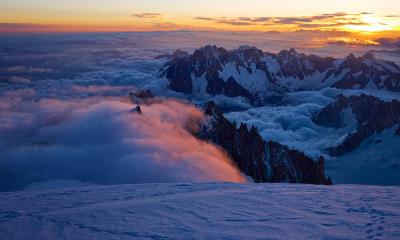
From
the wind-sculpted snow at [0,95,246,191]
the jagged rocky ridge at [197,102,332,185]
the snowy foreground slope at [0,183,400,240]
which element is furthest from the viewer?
the jagged rocky ridge at [197,102,332,185]

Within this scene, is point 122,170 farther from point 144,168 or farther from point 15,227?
point 15,227

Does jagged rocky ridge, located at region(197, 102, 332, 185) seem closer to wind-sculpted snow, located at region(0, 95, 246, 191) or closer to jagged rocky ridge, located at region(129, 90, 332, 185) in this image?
jagged rocky ridge, located at region(129, 90, 332, 185)

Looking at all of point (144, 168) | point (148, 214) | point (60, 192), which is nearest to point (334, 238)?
point (148, 214)

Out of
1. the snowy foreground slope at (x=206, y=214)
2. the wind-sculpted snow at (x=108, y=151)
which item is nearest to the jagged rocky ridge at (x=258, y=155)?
the wind-sculpted snow at (x=108, y=151)

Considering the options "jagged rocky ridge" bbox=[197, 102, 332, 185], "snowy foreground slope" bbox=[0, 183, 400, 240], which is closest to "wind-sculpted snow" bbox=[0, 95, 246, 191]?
"jagged rocky ridge" bbox=[197, 102, 332, 185]

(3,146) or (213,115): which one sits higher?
(213,115)
